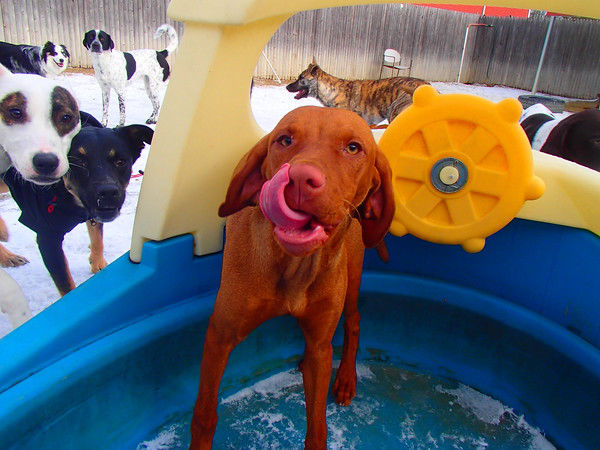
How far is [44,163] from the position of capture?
6.29ft

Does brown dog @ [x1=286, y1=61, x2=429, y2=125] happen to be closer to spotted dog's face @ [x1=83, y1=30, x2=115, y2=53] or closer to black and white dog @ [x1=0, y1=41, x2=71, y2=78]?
spotted dog's face @ [x1=83, y1=30, x2=115, y2=53]

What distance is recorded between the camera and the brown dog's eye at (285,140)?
1368 mm

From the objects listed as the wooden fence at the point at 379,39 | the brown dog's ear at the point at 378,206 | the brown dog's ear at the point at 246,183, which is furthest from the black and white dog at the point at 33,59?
the wooden fence at the point at 379,39

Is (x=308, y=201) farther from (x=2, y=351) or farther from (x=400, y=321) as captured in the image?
(x=400, y=321)

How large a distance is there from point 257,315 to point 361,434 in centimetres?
74

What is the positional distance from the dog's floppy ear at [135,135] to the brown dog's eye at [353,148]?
127cm

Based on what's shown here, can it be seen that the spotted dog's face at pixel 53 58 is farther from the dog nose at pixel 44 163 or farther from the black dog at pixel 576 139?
the black dog at pixel 576 139

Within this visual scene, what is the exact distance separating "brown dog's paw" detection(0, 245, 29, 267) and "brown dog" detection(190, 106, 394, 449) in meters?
1.76

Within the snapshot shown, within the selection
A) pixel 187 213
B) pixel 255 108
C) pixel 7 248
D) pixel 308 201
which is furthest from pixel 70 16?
pixel 308 201

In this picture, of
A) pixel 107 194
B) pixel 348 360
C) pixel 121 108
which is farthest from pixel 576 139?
pixel 121 108

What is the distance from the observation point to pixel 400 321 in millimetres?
2297

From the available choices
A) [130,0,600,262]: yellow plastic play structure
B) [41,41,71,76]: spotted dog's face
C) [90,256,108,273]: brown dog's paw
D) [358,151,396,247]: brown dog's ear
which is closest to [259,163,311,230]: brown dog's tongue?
[358,151,396,247]: brown dog's ear

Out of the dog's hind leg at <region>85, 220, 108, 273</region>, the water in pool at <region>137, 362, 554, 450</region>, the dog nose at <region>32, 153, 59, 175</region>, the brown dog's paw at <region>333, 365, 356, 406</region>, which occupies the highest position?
the dog nose at <region>32, 153, 59, 175</region>

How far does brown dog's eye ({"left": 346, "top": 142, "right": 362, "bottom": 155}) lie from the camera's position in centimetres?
136
